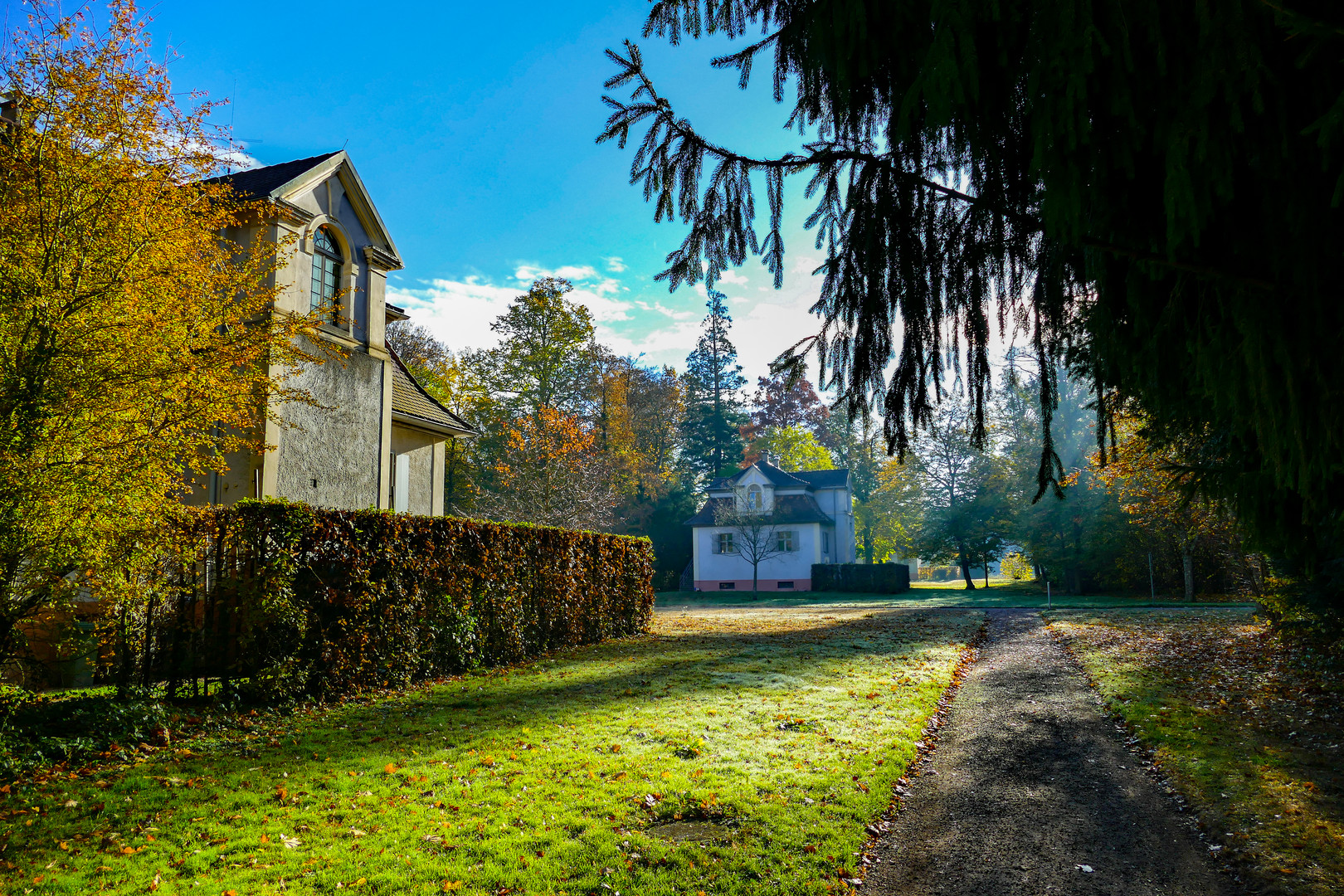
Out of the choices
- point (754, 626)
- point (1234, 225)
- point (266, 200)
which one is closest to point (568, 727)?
point (1234, 225)

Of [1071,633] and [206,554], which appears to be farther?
[1071,633]

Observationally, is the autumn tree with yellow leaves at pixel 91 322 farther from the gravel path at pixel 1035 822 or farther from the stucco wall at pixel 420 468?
the stucco wall at pixel 420 468

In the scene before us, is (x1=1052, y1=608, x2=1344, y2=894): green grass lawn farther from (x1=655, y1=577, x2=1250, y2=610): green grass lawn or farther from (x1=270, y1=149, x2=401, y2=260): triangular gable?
(x1=270, y1=149, x2=401, y2=260): triangular gable

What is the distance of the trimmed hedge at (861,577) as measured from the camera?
37531 mm

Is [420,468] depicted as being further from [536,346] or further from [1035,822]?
[536,346]

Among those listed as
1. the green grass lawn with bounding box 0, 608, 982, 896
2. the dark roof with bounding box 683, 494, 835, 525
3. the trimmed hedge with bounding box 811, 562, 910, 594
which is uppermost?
the dark roof with bounding box 683, 494, 835, 525

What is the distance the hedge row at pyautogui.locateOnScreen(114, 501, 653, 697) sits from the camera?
7.47 metres

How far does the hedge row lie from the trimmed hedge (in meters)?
28.1

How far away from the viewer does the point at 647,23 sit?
4.16 m

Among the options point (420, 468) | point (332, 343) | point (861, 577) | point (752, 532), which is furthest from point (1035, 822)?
point (861, 577)

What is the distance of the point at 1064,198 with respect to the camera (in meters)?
2.51

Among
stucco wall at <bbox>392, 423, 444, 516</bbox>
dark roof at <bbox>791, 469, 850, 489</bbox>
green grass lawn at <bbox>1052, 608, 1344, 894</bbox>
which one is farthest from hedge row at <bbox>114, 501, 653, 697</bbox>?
dark roof at <bbox>791, 469, 850, 489</bbox>

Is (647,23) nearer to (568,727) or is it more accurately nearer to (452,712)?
(568,727)

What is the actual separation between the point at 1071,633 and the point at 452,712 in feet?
47.5
